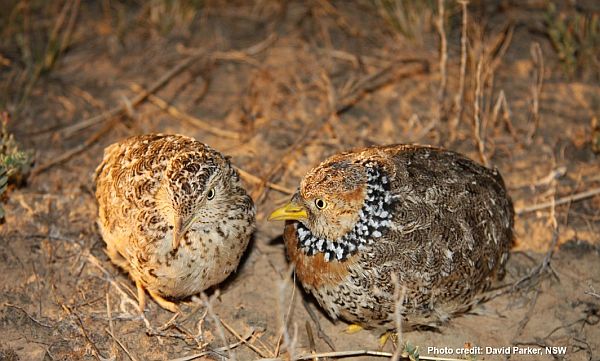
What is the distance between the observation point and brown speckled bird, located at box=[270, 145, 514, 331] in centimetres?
412

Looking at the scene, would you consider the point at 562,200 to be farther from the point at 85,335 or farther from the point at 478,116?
the point at 85,335

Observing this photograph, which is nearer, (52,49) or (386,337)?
(386,337)

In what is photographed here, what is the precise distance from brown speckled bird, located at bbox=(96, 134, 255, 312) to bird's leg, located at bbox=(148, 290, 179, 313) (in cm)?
18

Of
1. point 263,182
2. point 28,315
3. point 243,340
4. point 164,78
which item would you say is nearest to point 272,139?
point 263,182

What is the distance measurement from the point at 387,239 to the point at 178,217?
46.8 inches

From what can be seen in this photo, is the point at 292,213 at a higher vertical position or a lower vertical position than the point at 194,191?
lower

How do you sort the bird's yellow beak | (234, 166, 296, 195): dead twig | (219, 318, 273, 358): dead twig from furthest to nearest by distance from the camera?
(234, 166, 296, 195): dead twig, (219, 318, 273, 358): dead twig, the bird's yellow beak

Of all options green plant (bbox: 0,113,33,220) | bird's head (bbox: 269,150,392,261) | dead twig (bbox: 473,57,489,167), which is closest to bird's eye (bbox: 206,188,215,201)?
bird's head (bbox: 269,150,392,261)

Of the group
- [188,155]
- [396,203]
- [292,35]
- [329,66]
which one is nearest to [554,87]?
[329,66]

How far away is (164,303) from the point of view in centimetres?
464

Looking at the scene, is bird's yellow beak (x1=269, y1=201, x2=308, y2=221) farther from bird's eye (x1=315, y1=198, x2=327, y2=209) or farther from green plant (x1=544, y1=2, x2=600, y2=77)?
green plant (x1=544, y1=2, x2=600, y2=77)

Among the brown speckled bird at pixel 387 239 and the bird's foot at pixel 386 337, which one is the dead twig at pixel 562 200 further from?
the bird's foot at pixel 386 337

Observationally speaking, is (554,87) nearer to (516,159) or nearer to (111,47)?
(516,159)

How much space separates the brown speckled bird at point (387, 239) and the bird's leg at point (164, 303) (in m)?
0.85
